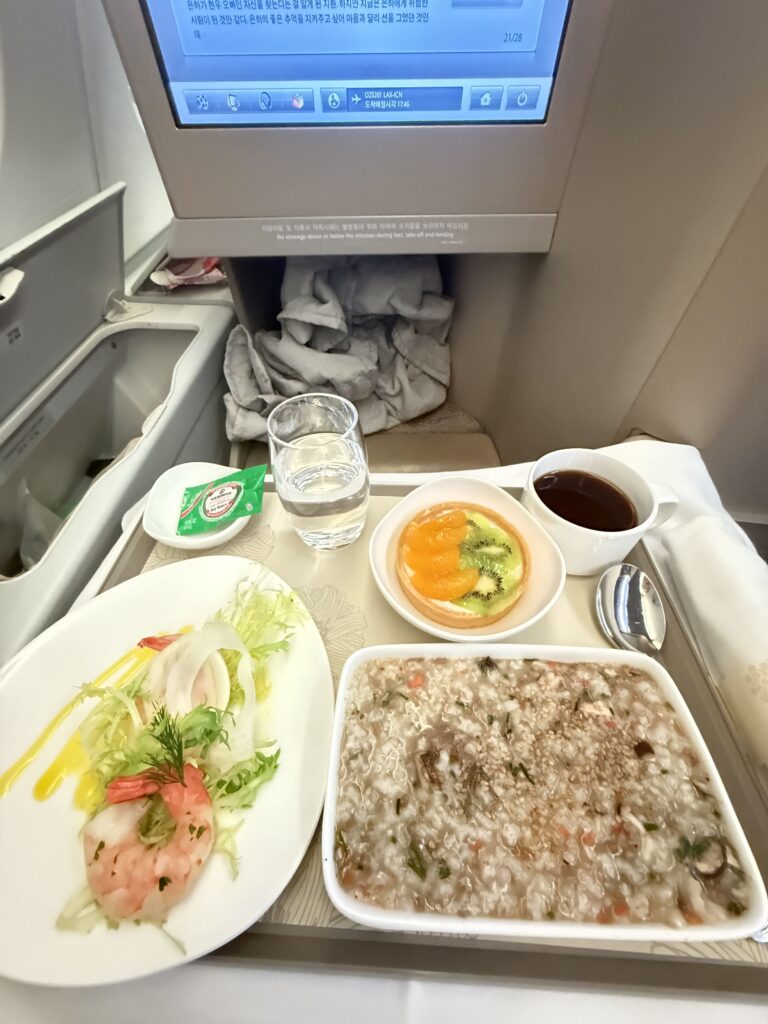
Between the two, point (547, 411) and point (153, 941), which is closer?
point (153, 941)

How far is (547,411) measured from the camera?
0.90 m

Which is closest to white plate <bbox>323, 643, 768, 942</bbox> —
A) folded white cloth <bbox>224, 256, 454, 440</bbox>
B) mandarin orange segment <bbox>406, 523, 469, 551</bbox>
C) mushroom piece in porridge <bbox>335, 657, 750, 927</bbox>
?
mushroom piece in porridge <bbox>335, 657, 750, 927</bbox>

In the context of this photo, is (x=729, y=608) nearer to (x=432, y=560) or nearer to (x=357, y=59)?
(x=432, y=560)

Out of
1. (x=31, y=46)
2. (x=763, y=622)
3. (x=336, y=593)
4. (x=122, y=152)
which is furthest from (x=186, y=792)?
(x=122, y=152)

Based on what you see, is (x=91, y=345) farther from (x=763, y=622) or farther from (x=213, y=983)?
(x=763, y=622)

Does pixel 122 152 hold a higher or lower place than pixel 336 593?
higher

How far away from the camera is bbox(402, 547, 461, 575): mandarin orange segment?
535mm

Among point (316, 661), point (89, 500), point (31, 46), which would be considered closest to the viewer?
point (316, 661)

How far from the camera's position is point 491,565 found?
1.75ft

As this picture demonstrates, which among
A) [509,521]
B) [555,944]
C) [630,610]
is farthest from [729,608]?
[555,944]

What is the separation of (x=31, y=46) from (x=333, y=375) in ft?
2.24

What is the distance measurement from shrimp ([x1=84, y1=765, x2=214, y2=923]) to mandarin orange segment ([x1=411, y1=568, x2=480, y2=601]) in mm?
254

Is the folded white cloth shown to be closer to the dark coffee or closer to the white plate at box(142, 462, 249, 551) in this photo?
the white plate at box(142, 462, 249, 551)

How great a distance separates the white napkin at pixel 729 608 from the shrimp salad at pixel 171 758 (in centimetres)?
42
